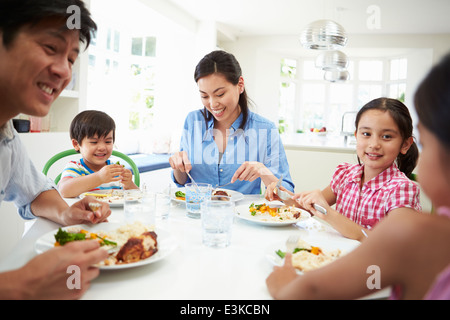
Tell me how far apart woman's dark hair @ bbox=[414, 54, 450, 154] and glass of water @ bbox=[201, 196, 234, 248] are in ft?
1.99

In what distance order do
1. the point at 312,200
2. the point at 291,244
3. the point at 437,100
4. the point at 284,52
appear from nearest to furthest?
the point at 437,100 < the point at 291,244 < the point at 312,200 < the point at 284,52

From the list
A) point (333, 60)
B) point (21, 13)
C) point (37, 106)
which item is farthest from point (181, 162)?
point (333, 60)

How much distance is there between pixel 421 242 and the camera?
0.59 meters

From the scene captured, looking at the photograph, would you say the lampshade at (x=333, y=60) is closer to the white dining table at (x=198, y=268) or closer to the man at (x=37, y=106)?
the white dining table at (x=198, y=268)

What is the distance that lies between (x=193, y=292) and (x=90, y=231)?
0.49 m

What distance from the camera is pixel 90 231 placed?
109 centimetres

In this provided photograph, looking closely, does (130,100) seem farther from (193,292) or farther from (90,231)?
(193,292)

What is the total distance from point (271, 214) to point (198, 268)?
55 cm

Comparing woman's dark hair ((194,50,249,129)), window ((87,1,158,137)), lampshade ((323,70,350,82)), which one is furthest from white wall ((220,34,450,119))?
woman's dark hair ((194,50,249,129))

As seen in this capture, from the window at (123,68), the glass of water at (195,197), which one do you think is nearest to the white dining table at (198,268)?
the glass of water at (195,197)

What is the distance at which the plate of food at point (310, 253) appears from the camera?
2.85 feet

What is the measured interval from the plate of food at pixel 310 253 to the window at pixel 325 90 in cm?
971

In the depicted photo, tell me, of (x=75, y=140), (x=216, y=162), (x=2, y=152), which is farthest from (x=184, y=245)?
(x=75, y=140)

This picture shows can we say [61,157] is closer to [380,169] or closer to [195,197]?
[195,197]
